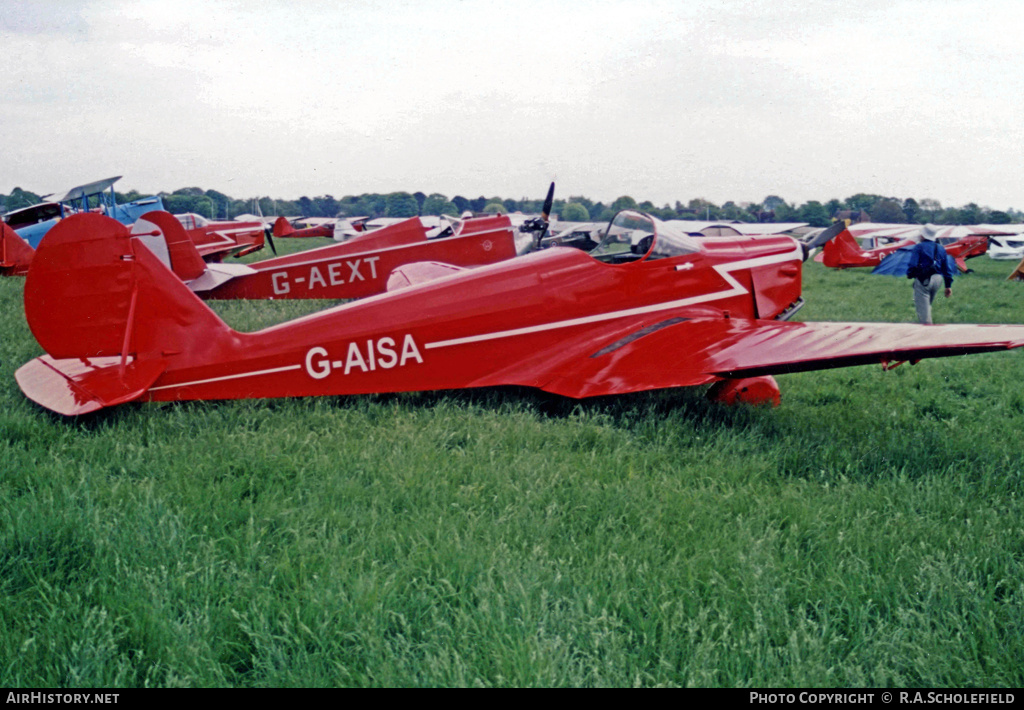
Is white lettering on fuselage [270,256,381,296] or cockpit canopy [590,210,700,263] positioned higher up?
cockpit canopy [590,210,700,263]

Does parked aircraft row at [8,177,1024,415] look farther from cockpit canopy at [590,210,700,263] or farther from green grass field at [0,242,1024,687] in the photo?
green grass field at [0,242,1024,687]

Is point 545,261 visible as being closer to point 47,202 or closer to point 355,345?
point 355,345

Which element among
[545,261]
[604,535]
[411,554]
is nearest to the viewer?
[411,554]

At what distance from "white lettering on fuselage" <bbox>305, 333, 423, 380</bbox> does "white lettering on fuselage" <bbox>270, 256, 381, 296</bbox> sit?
6876 millimetres

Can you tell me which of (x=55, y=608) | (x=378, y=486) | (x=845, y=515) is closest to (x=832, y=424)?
(x=845, y=515)

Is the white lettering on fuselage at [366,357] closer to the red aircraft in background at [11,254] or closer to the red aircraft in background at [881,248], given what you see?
the red aircraft in background at [11,254]

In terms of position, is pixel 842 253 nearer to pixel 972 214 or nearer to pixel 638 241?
pixel 638 241

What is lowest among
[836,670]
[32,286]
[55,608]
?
[836,670]

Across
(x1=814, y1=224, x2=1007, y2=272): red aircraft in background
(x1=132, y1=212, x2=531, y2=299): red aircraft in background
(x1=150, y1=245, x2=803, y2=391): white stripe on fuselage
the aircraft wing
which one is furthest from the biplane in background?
(x1=814, y1=224, x2=1007, y2=272): red aircraft in background

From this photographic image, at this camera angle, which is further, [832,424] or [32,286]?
[832,424]

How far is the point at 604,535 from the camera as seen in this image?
2.99 m

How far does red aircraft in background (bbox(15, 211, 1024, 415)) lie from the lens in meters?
A: 4.46

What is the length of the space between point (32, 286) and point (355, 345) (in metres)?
2.10

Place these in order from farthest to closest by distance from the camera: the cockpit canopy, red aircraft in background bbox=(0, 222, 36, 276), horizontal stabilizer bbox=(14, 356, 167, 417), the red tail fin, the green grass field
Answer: the red tail fin < red aircraft in background bbox=(0, 222, 36, 276) < the cockpit canopy < horizontal stabilizer bbox=(14, 356, 167, 417) < the green grass field
